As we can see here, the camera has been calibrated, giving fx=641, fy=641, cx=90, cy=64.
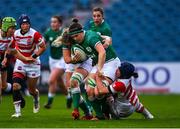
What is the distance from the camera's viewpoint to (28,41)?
13438 millimetres

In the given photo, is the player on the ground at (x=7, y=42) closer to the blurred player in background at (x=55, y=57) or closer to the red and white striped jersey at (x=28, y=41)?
the red and white striped jersey at (x=28, y=41)

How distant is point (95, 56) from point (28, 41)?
76.7 inches

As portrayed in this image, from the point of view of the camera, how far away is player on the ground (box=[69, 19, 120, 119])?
458 inches

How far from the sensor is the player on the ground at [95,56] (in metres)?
11.6

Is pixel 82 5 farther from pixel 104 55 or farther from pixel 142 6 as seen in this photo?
pixel 104 55

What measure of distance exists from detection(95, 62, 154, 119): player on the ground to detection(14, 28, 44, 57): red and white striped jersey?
2.14 m

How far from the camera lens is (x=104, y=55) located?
37.9ft

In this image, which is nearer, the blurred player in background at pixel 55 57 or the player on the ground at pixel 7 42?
the player on the ground at pixel 7 42

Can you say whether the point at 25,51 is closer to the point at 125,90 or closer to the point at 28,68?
the point at 28,68

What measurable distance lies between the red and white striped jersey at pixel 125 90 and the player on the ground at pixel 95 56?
342 millimetres

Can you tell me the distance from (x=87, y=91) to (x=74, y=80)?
13.6 inches

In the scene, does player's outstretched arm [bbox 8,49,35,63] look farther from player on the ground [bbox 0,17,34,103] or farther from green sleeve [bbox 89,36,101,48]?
green sleeve [bbox 89,36,101,48]

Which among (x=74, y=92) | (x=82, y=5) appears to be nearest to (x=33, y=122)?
(x=74, y=92)

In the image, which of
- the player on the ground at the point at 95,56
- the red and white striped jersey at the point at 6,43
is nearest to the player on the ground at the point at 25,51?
the red and white striped jersey at the point at 6,43
